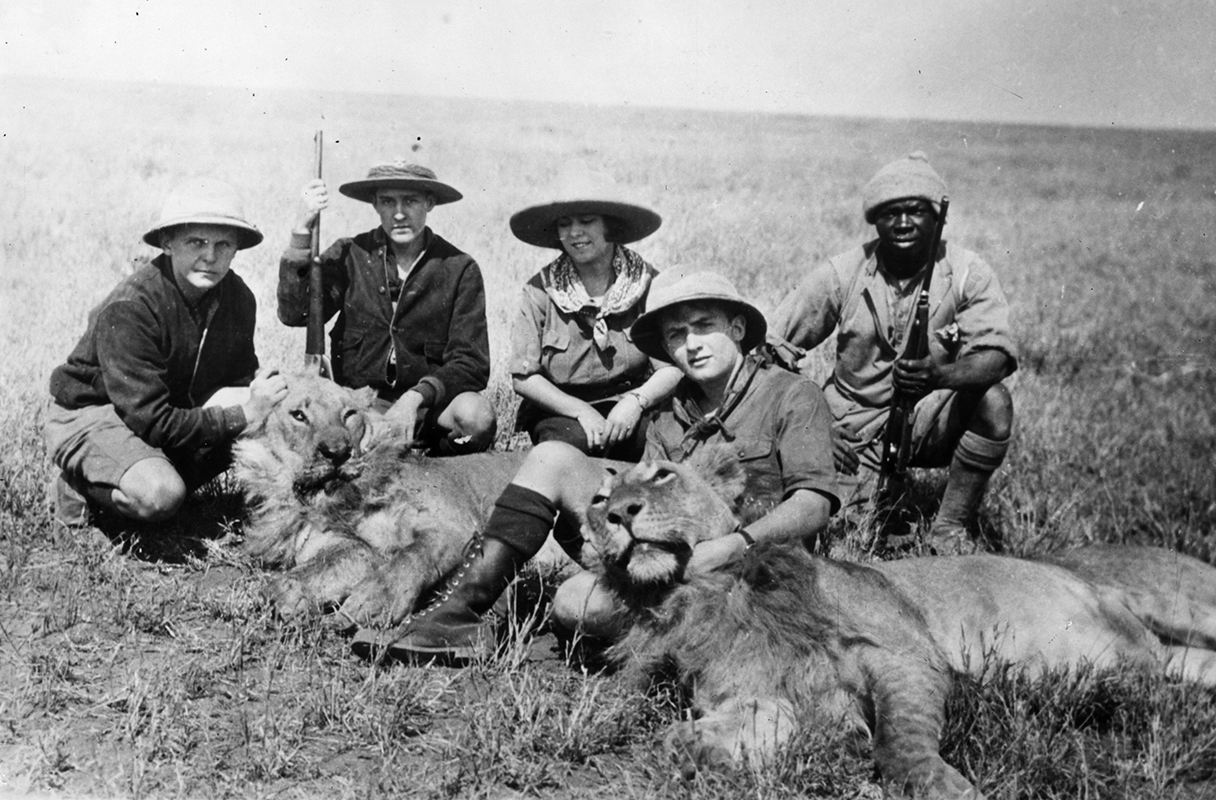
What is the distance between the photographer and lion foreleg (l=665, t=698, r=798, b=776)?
10.2 feet

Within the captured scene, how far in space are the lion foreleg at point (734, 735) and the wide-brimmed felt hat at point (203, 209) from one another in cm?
340

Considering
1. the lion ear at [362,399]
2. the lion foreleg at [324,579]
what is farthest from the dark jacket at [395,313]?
the lion foreleg at [324,579]

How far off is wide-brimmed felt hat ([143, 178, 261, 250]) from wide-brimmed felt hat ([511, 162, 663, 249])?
1470mm

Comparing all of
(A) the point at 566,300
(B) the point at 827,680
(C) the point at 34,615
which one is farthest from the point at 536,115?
(B) the point at 827,680

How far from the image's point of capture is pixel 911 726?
3.08m

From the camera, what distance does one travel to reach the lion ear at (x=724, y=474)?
3672 mm

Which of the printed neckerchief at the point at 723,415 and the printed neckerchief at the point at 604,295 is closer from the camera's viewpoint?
the printed neckerchief at the point at 723,415

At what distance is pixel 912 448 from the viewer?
566cm

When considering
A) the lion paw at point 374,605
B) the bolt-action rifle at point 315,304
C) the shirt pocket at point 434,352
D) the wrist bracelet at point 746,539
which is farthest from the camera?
the shirt pocket at point 434,352

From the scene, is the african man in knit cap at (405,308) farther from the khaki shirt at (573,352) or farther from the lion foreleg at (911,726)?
the lion foreleg at (911,726)

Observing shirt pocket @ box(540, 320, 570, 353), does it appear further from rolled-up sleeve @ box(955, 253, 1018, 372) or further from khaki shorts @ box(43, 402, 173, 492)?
rolled-up sleeve @ box(955, 253, 1018, 372)

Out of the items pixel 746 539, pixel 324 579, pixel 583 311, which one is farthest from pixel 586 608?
pixel 583 311

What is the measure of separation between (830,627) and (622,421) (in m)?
1.96

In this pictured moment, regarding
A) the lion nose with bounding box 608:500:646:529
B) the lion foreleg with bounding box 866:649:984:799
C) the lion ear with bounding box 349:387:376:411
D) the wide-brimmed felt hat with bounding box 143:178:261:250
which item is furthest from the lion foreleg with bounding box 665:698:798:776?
the wide-brimmed felt hat with bounding box 143:178:261:250
